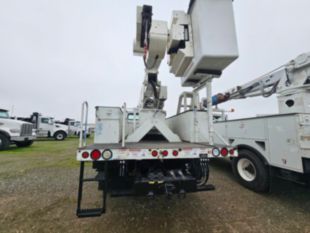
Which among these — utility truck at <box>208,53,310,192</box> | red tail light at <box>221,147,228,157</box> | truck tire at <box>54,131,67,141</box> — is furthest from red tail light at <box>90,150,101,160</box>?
truck tire at <box>54,131,67,141</box>

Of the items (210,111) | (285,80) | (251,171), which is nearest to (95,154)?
(210,111)

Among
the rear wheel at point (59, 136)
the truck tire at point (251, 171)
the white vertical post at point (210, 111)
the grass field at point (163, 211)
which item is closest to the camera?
the grass field at point (163, 211)

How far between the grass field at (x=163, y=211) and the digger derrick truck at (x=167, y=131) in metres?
0.56

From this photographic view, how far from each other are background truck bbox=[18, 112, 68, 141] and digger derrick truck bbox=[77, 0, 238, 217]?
15663 millimetres

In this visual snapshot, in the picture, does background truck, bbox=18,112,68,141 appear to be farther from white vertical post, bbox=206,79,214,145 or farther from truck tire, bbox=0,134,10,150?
white vertical post, bbox=206,79,214,145

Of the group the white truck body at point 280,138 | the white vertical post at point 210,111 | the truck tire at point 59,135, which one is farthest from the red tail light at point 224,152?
the truck tire at point 59,135

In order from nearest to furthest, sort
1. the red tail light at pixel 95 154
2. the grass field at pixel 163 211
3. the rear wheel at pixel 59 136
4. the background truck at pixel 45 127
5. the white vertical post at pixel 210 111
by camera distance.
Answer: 1. the red tail light at pixel 95 154
2. the grass field at pixel 163 211
3. the white vertical post at pixel 210 111
4. the background truck at pixel 45 127
5. the rear wheel at pixel 59 136

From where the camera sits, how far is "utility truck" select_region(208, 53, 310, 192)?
2.51 meters

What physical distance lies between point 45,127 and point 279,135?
60.2 feet

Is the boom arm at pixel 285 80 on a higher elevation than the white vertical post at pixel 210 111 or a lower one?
higher

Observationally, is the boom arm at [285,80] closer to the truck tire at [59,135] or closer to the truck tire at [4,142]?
the truck tire at [4,142]

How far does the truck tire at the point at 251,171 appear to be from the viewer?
120 inches

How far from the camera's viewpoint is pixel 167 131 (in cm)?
→ 310

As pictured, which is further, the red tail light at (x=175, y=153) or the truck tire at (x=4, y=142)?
the truck tire at (x=4, y=142)
